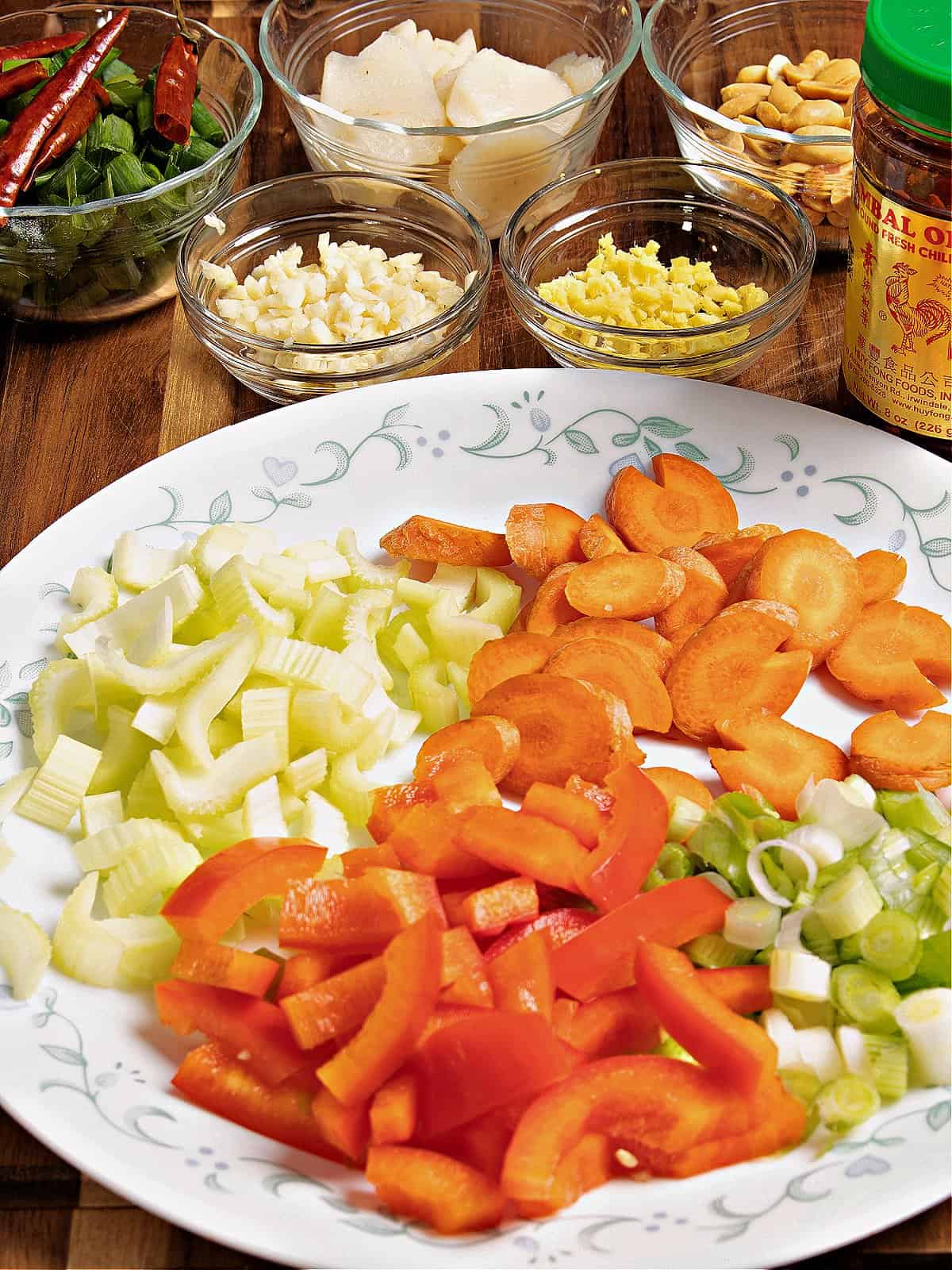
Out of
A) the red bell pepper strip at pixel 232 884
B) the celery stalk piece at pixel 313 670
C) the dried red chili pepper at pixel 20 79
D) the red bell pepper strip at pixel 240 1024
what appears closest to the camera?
the red bell pepper strip at pixel 240 1024

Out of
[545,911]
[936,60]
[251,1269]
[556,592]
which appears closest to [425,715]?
[556,592]

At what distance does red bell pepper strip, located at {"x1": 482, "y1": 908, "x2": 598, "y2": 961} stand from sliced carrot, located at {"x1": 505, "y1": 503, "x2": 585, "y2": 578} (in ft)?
1.96

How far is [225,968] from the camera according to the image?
1398 mm

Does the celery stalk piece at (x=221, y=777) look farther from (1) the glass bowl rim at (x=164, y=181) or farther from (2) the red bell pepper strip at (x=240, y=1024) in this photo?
(1) the glass bowl rim at (x=164, y=181)

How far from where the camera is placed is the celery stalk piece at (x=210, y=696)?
1.63 metres

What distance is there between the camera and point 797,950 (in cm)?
137

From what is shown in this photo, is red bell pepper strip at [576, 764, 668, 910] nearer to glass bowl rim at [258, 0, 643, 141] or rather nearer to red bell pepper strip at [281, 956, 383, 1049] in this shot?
red bell pepper strip at [281, 956, 383, 1049]

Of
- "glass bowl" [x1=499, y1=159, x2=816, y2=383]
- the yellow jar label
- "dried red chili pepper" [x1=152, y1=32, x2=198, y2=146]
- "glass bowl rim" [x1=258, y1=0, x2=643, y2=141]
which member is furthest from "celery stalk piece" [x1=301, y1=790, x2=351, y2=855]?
"dried red chili pepper" [x1=152, y1=32, x2=198, y2=146]

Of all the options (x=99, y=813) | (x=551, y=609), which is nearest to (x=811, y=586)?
(x=551, y=609)

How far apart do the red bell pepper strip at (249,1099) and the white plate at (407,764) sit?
0.06 ft

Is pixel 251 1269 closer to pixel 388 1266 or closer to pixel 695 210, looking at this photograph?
pixel 388 1266

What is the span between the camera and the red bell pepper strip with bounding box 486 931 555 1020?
132 centimetres

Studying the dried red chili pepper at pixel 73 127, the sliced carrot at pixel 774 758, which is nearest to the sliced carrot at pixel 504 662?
the sliced carrot at pixel 774 758

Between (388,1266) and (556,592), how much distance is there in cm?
89
